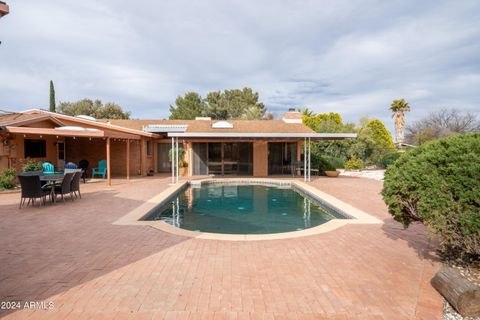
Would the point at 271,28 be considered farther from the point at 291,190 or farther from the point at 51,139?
the point at 51,139

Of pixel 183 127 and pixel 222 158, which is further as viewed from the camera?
pixel 183 127

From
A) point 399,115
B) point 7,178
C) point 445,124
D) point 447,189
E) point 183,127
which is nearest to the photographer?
point 447,189

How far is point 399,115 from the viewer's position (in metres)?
37.5

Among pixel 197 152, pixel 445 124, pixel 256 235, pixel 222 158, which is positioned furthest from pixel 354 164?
pixel 445 124

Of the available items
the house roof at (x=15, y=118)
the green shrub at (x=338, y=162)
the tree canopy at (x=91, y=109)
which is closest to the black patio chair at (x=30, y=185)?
the house roof at (x=15, y=118)

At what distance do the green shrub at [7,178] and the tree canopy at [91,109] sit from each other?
30345 millimetres

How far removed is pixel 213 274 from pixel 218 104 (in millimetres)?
39253

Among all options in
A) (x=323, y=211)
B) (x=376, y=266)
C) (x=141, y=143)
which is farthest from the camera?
(x=141, y=143)

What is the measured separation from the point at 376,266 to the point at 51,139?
17.9 m

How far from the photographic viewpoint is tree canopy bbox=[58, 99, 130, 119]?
3897cm

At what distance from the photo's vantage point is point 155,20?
45.1 ft

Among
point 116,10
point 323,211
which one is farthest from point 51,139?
point 323,211

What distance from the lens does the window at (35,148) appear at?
13.8 metres

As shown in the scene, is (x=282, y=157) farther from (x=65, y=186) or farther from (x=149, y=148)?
(x=65, y=186)
